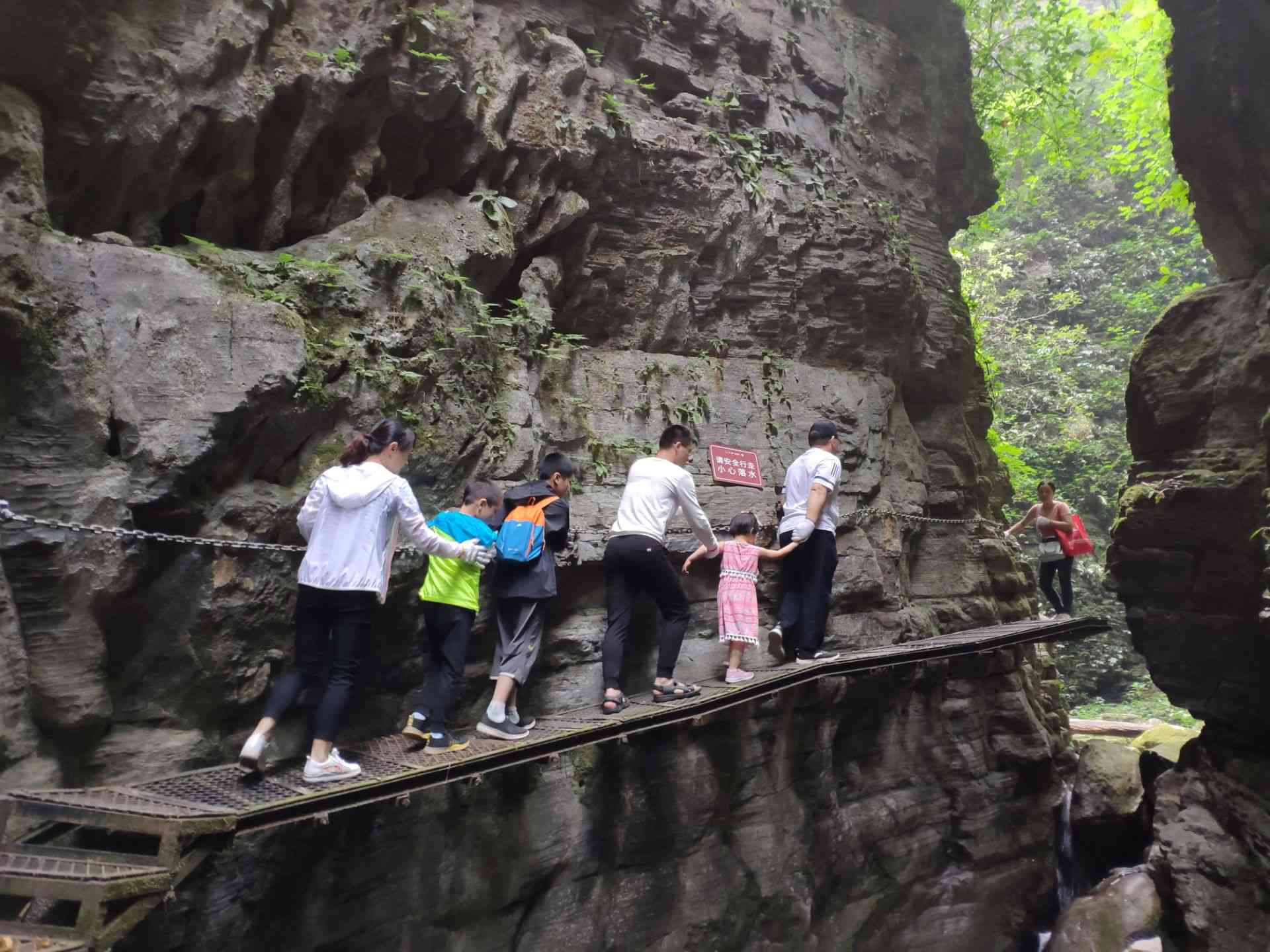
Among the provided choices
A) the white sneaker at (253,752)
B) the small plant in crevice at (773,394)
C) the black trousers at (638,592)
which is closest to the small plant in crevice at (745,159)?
the small plant in crevice at (773,394)

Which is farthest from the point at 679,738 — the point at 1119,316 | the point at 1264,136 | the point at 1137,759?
the point at 1119,316

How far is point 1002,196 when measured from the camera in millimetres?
24797

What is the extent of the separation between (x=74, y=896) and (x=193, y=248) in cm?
419

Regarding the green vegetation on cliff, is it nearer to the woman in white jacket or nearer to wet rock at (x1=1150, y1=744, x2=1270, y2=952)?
wet rock at (x1=1150, y1=744, x2=1270, y2=952)

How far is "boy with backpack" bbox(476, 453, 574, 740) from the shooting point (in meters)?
5.33

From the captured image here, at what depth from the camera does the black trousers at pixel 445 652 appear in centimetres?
511

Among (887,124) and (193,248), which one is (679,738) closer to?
(193,248)

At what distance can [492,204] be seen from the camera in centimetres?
748

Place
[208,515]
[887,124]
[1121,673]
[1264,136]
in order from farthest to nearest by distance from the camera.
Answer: [1121,673]
[887,124]
[1264,136]
[208,515]

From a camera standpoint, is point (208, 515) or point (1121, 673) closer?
point (208, 515)

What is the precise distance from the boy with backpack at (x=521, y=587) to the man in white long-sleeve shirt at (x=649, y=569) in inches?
19.1

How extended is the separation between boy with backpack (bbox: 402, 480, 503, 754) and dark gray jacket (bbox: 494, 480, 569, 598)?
0.89 feet

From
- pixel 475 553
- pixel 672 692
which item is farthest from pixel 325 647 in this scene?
pixel 672 692

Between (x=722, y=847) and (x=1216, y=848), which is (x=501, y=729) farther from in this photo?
(x=1216, y=848)
